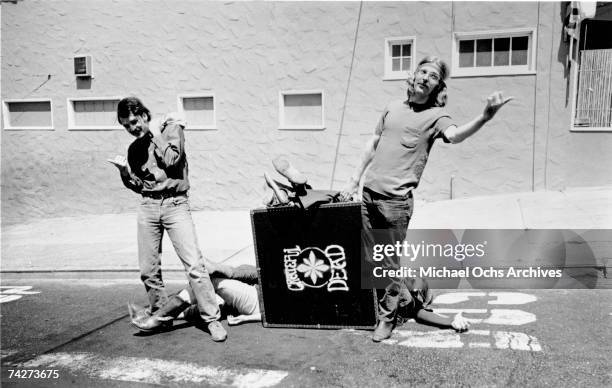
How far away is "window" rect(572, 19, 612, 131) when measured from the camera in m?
9.03

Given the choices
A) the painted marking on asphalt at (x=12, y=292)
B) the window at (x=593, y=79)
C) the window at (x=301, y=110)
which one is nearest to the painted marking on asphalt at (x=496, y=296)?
the painted marking on asphalt at (x=12, y=292)

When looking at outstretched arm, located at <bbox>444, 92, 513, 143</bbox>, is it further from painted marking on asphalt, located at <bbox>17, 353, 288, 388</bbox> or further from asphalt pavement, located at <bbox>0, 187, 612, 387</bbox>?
painted marking on asphalt, located at <bbox>17, 353, 288, 388</bbox>

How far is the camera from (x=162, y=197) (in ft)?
14.0

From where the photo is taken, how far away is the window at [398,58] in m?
9.59

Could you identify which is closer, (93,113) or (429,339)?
(429,339)

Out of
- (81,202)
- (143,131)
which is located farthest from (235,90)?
(143,131)

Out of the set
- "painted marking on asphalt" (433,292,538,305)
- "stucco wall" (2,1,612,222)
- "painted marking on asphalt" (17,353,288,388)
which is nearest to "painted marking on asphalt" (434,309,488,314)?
"painted marking on asphalt" (433,292,538,305)

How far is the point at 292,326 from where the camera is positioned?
13.9 ft

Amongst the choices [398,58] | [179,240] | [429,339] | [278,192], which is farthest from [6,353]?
[398,58]

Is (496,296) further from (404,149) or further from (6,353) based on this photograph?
(6,353)

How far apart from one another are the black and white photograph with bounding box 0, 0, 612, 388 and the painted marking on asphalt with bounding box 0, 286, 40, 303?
1.9 inches

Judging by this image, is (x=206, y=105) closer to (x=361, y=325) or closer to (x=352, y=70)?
(x=352, y=70)

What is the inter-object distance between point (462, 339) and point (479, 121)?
65.2 inches
